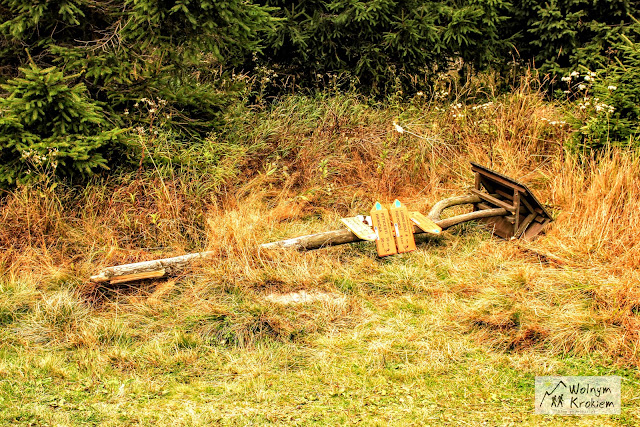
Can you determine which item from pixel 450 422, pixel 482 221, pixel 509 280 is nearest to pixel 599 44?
pixel 482 221

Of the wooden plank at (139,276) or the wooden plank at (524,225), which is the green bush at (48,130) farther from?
the wooden plank at (524,225)

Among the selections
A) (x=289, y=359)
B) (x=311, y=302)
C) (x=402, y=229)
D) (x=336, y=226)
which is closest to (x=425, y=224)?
A: (x=402, y=229)

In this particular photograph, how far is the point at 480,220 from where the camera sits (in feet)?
20.7

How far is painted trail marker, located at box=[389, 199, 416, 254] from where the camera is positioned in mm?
5659

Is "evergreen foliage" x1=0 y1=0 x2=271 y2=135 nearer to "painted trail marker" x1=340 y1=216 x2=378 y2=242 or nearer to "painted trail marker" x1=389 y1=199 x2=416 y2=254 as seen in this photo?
"painted trail marker" x1=340 y1=216 x2=378 y2=242

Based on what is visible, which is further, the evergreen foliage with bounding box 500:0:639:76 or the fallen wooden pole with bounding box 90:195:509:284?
the evergreen foliage with bounding box 500:0:639:76

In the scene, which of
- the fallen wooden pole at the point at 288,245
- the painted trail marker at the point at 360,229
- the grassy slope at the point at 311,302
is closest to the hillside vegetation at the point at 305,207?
the grassy slope at the point at 311,302

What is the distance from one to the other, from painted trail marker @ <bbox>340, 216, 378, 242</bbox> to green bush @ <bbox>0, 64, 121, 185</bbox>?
230 cm

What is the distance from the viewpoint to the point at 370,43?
8.41 metres

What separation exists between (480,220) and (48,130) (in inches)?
168

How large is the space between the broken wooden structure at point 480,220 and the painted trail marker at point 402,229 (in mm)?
120

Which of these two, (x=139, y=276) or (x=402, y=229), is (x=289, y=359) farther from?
(x=402, y=229)

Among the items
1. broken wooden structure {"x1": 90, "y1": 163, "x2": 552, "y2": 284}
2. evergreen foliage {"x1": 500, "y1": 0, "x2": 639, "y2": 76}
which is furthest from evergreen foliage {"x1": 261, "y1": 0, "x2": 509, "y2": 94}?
broken wooden structure {"x1": 90, "y1": 163, "x2": 552, "y2": 284}

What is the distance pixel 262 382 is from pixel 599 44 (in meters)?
6.63
